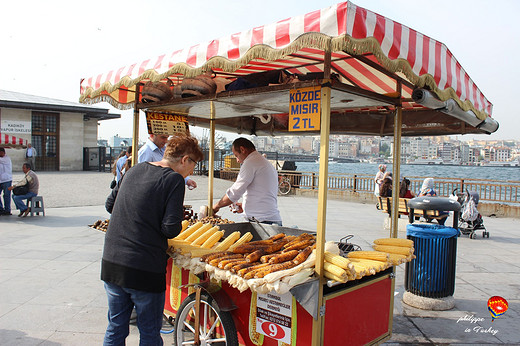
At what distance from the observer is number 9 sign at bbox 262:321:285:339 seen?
300cm

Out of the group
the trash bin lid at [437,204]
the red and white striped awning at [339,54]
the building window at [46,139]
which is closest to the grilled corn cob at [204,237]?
the red and white striped awning at [339,54]

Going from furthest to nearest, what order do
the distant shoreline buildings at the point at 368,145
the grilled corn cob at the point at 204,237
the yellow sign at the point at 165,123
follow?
the distant shoreline buildings at the point at 368,145 < the yellow sign at the point at 165,123 < the grilled corn cob at the point at 204,237

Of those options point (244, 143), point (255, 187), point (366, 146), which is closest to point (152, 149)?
point (244, 143)

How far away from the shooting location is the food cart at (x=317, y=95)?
2.62m

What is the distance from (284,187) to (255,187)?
48.2 feet

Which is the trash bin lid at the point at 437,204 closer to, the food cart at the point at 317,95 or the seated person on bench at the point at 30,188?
the food cart at the point at 317,95

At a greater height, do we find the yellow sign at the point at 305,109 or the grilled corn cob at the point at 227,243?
the yellow sign at the point at 305,109

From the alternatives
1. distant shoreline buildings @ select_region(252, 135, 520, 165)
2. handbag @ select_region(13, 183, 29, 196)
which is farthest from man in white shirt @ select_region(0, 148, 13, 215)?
distant shoreline buildings @ select_region(252, 135, 520, 165)

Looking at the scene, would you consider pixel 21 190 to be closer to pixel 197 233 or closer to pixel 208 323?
pixel 197 233

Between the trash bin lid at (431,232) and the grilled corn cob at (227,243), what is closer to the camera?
the grilled corn cob at (227,243)

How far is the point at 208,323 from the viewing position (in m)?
3.40

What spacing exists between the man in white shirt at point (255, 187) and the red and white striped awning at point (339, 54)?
3.57 feet

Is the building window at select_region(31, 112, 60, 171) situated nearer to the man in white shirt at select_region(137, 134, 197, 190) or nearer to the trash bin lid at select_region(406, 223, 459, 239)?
the man in white shirt at select_region(137, 134, 197, 190)

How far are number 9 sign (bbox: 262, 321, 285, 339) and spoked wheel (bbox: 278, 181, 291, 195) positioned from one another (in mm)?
16205
